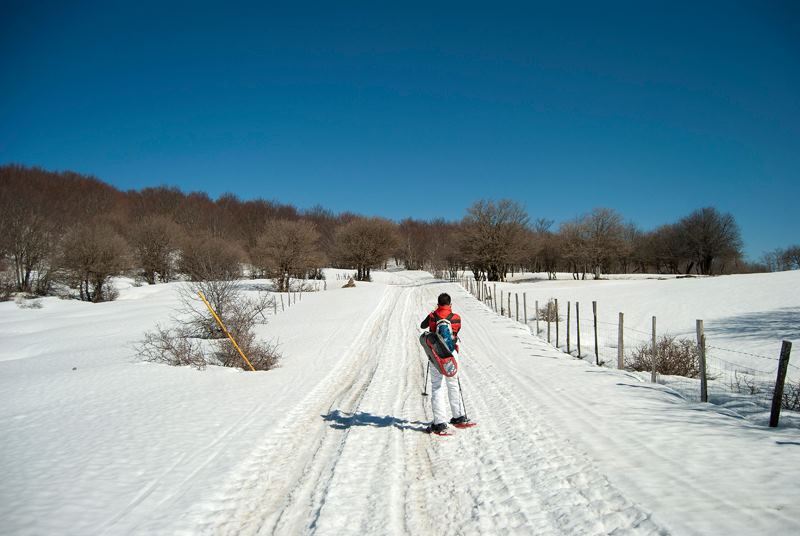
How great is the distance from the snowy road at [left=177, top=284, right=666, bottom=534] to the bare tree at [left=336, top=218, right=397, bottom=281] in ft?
189

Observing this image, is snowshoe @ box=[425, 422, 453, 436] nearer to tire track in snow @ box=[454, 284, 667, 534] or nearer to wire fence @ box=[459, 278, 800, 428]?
tire track in snow @ box=[454, 284, 667, 534]

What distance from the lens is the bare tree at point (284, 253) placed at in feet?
162

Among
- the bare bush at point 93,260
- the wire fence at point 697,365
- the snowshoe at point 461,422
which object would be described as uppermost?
the bare bush at point 93,260

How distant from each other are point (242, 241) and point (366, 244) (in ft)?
126

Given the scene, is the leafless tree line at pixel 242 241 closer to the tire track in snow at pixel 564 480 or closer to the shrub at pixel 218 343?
the shrub at pixel 218 343

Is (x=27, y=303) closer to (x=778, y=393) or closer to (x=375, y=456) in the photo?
(x=375, y=456)

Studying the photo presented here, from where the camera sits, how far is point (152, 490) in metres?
4.64

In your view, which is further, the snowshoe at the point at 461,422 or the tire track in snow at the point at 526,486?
the snowshoe at the point at 461,422

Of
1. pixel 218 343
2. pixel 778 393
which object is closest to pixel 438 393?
pixel 778 393

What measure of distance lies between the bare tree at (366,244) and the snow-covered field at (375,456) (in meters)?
53.9

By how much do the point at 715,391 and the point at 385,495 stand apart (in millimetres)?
8143

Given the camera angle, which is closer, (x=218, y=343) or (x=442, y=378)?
(x=442, y=378)

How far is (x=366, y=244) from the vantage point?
215 feet

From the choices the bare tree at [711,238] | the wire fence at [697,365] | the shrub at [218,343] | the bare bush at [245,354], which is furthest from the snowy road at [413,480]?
the bare tree at [711,238]
